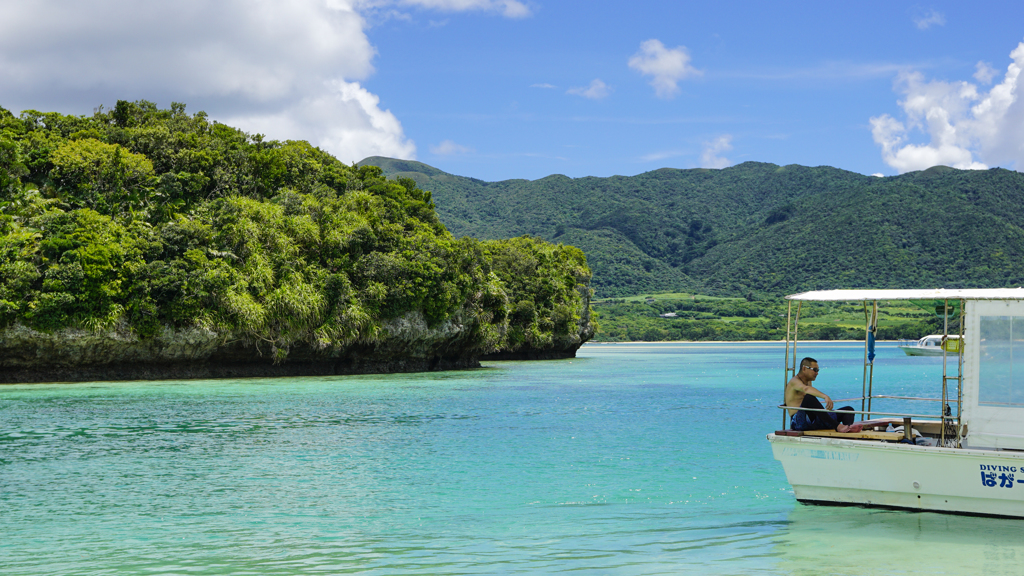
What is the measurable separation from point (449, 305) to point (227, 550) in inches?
1496

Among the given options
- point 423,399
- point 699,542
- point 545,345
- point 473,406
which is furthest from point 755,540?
point 545,345

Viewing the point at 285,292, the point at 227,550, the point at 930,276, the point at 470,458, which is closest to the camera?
the point at 227,550

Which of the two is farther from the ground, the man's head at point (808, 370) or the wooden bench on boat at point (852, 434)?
the man's head at point (808, 370)

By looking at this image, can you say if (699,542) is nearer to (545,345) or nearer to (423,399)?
(423,399)

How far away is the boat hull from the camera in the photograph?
997 cm

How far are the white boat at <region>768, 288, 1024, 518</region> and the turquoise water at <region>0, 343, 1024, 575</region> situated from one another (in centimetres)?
42

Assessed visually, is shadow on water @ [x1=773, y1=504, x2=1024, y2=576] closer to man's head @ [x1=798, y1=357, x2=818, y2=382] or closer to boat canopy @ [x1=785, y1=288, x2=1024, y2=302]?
man's head @ [x1=798, y1=357, x2=818, y2=382]

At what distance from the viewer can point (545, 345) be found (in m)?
72.2

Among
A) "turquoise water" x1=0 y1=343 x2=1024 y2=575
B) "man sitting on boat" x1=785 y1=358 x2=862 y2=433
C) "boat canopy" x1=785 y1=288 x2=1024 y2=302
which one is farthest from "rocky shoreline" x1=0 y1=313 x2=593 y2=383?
"boat canopy" x1=785 y1=288 x2=1024 y2=302

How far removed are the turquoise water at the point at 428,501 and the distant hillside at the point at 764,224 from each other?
91.9 m

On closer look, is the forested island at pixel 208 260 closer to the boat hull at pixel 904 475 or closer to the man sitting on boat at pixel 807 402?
the man sitting on boat at pixel 807 402

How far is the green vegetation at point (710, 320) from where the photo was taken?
118000 mm

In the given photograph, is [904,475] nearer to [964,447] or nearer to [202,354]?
[964,447]

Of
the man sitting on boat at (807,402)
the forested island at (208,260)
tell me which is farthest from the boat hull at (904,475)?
the forested island at (208,260)
